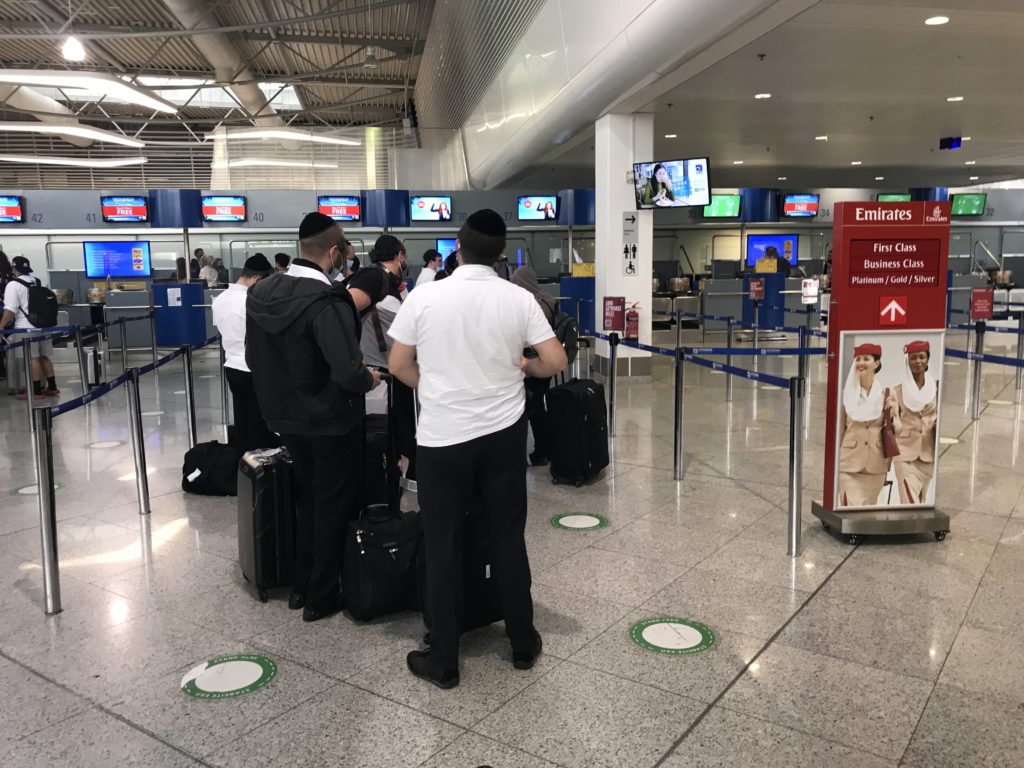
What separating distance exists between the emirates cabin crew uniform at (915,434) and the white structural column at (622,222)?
661 cm

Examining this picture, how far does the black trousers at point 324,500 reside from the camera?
346 centimetres

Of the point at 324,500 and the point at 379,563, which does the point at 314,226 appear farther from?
the point at 379,563

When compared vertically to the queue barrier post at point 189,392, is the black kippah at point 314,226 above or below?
above

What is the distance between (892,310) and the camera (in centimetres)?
428

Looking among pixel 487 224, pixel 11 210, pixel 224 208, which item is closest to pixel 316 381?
pixel 487 224

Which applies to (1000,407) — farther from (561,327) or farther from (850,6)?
(561,327)

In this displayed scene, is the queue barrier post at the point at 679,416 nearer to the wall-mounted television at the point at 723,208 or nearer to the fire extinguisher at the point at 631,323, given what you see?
the fire extinguisher at the point at 631,323

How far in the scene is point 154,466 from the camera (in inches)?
258

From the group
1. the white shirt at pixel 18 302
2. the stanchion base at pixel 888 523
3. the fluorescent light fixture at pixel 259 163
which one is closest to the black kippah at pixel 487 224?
the stanchion base at pixel 888 523

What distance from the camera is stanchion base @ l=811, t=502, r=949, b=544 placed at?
4.39m

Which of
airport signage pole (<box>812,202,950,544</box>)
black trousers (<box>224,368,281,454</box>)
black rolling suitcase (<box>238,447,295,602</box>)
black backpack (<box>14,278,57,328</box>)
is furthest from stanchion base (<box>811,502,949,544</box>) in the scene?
black backpack (<box>14,278,57,328</box>)

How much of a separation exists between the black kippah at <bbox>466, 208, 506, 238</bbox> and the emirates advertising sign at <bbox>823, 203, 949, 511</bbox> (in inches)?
Answer: 86.5

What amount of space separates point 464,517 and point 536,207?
51.9 feet

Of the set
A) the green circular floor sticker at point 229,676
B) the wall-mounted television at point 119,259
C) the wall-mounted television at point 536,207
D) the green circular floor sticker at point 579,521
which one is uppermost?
the wall-mounted television at point 536,207
